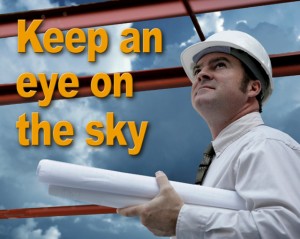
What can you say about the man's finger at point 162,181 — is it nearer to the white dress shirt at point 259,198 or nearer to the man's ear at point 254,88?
the white dress shirt at point 259,198

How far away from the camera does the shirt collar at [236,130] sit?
6.90 feet

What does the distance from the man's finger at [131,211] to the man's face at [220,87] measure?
25.6 inches

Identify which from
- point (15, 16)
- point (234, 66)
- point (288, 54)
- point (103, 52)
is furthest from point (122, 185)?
point (103, 52)

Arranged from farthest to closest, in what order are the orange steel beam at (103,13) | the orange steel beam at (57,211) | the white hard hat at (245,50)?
the orange steel beam at (103,13) → the orange steel beam at (57,211) → the white hard hat at (245,50)

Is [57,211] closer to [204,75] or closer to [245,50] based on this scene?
[204,75]

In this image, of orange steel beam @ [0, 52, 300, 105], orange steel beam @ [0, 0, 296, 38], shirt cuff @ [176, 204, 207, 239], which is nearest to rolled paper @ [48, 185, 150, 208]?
shirt cuff @ [176, 204, 207, 239]

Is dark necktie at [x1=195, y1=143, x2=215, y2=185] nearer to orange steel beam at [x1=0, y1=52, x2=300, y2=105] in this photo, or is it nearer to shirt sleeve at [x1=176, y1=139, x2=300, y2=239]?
shirt sleeve at [x1=176, y1=139, x2=300, y2=239]

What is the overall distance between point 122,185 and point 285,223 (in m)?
0.53

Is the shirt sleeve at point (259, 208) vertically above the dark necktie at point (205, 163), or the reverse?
the dark necktie at point (205, 163)

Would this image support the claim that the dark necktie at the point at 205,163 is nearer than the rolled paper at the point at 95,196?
No

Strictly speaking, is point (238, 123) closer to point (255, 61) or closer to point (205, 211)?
point (255, 61)

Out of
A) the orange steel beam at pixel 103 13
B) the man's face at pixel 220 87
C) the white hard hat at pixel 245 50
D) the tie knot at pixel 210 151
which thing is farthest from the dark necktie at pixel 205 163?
the orange steel beam at pixel 103 13

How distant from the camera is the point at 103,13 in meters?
4.35

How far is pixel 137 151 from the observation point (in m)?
4.71
